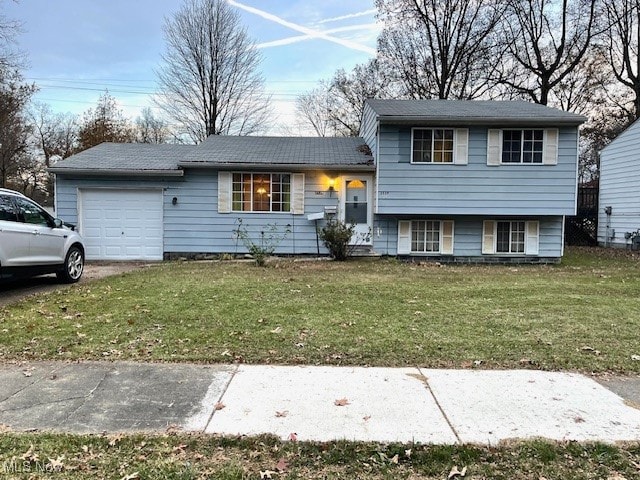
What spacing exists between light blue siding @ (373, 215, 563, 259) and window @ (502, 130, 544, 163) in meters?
1.91

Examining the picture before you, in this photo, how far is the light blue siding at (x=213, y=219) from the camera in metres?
13.4

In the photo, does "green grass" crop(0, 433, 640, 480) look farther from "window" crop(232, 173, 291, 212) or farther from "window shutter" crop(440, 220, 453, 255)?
"window shutter" crop(440, 220, 453, 255)

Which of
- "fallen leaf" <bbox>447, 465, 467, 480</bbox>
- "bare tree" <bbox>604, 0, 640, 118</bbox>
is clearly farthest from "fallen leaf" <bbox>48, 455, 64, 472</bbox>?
"bare tree" <bbox>604, 0, 640, 118</bbox>

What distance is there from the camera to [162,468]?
2.38 metres

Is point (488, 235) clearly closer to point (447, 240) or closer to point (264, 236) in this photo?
point (447, 240)

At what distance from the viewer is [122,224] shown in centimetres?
1342

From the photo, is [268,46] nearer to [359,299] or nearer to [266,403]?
[359,299]

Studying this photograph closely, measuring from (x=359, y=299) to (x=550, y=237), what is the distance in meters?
9.59

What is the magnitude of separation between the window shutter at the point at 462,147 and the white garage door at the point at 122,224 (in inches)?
365

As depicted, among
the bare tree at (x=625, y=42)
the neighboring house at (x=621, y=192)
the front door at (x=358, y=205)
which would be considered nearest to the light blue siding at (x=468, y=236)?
the front door at (x=358, y=205)

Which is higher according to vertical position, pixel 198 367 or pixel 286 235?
pixel 286 235

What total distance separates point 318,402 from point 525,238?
12.5 m

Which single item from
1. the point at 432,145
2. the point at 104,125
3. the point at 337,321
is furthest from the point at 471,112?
the point at 104,125

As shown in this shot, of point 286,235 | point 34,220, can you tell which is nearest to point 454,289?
point 286,235
